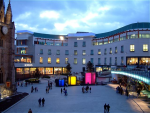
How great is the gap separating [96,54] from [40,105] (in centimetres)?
4312

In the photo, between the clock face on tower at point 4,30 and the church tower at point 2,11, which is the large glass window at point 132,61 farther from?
the church tower at point 2,11

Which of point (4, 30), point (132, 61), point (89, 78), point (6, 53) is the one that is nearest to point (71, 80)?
point (89, 78)

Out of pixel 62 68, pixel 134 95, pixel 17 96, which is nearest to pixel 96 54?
pixel 62 68

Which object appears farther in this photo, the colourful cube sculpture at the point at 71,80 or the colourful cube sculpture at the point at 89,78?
the colourful cube sculpture at the point at 89,78

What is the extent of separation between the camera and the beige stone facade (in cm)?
2462

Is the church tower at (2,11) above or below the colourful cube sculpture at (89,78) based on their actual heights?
above

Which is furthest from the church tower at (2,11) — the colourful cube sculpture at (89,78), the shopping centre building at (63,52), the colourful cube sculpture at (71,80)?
the shopping centre building at (63,52)

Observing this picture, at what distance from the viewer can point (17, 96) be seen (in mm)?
25062

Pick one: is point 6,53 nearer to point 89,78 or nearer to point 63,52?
point 89,78

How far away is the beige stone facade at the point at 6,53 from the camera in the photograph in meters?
24.6

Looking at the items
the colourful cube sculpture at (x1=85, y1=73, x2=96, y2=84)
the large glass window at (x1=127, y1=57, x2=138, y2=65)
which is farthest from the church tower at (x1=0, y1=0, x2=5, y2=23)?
the large glass window at (x1=127, y1=57, x2=138, y2=65)

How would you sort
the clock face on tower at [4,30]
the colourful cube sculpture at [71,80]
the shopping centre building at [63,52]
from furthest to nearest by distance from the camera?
the shopping centre building at [63,52]
the colourful cube sculpture at [71,80]
the clock face on tower at [4,30]

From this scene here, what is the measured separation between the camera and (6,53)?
25641 mm

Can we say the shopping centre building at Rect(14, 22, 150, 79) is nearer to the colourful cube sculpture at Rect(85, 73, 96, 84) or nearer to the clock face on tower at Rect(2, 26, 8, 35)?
the colourful cube sculpture at Rect(85, 73, 96, 84)
